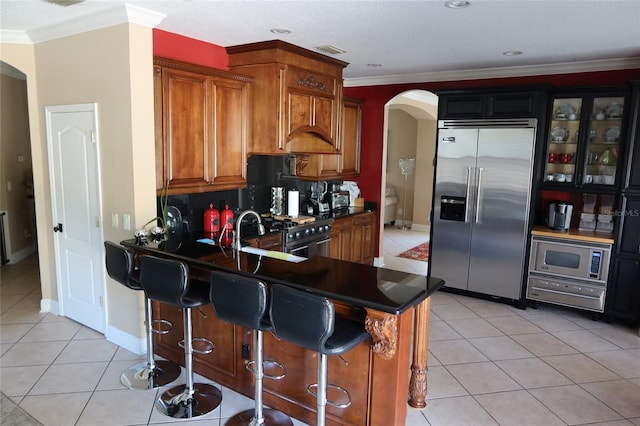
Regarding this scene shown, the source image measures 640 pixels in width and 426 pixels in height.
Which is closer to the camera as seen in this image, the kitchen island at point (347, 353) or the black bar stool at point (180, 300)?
the kitchen island at point (347, 353)

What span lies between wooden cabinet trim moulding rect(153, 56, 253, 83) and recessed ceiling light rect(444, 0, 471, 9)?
207cm

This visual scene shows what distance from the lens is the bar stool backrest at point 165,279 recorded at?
8.96ft

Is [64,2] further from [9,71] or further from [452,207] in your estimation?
[452,207]

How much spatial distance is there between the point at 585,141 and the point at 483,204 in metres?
1.27

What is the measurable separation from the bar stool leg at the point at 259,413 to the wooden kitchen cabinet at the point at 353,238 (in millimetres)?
2720

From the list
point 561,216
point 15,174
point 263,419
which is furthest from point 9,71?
point 561,216

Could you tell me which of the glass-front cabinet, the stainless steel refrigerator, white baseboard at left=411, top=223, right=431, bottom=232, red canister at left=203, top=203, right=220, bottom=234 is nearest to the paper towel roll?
red canister at left=203, top=203, right=220, bottom=234

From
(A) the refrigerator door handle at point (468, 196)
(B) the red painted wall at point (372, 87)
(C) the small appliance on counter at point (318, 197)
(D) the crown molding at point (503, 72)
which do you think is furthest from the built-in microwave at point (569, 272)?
(C) the small appliance on counter at point (318, 197)

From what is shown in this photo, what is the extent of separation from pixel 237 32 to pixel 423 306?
282 cm

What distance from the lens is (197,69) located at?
3770 millimetres

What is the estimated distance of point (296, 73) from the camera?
4.46 meters

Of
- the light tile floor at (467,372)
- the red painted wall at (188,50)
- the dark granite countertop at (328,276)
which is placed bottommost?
the light tile floor at (467,372)

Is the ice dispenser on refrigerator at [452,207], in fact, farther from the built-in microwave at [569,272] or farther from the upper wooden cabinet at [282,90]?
the upper wooden cabinet at [282,90]

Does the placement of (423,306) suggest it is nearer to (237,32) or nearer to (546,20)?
(546,20)
